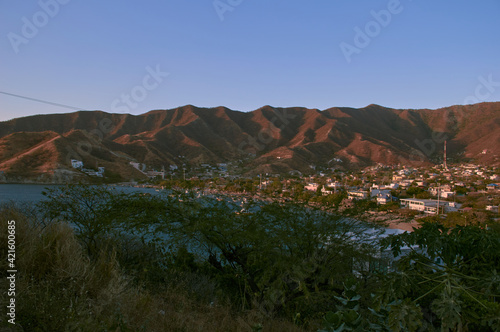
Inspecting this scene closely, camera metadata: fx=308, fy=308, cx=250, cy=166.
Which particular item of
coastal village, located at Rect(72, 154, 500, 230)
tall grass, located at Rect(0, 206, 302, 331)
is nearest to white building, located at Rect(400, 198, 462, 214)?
coastal village, located at Rect(72, 154, 500, 230)

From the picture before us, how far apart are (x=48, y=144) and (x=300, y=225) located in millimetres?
36289

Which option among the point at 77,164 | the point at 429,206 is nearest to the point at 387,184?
the point at 429,206

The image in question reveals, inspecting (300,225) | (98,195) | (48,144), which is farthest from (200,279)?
(48,144)

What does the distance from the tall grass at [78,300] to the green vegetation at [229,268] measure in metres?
0.02

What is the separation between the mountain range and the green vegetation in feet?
89.6

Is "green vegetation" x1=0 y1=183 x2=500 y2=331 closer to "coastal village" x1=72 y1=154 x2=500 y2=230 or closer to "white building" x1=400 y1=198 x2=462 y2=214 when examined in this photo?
"coastal village" x1=72 y1=154 x2=500 y2=230

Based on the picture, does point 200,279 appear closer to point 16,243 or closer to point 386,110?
point 16,243

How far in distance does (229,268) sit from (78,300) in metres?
3.07

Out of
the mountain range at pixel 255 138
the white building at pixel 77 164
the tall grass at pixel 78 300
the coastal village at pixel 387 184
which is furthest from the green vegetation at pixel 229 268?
the mountain range at pixel 255 138

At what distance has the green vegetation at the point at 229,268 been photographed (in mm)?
2348

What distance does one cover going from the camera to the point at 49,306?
2629mm

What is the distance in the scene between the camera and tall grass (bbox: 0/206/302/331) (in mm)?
2592

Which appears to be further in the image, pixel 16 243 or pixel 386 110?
pixel 386 110

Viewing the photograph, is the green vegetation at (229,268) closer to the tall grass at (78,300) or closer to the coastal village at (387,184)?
the tall grass at (78,300)
